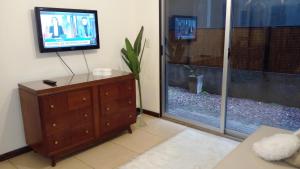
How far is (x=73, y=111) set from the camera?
2367 millimetres

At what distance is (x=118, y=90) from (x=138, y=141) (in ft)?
2.18

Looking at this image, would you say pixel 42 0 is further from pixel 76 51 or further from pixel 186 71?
pixel 186 71

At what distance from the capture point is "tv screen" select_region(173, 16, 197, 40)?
10.1 ft

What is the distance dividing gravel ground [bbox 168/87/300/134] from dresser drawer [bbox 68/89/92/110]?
1.48 metres

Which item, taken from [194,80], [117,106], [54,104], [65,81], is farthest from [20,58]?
[194,80]

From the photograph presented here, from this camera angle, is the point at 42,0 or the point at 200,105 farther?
the point at 200,105

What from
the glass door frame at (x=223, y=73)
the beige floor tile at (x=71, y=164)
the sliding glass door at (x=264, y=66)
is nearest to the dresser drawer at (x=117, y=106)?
the beige floor tile at (x=71, y=164)

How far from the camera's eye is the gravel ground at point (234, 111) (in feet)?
9.31

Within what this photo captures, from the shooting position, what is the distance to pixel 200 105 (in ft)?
11.4

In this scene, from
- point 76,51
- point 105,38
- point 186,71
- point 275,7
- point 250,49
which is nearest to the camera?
point 275,7

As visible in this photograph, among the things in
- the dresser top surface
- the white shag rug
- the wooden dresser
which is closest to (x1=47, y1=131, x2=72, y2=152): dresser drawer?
the wooden dresser

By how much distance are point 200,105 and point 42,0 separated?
2.45m

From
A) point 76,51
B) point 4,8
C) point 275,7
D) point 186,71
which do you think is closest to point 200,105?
point 186,71

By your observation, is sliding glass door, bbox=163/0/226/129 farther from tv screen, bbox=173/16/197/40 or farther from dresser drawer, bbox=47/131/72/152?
dresser drawer, bbox=47/131/72/152
